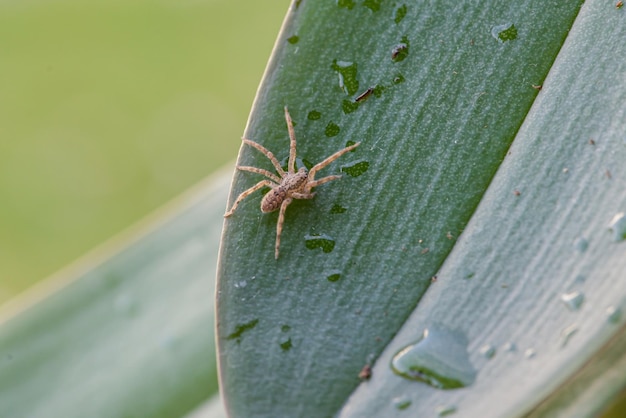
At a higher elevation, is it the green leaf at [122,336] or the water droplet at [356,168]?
the green leaf at [122,336]

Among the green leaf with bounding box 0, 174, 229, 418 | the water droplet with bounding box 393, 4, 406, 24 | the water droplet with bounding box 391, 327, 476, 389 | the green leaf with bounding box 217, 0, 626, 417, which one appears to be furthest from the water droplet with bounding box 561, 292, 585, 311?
the green leaf with bounding box 0, 174, 229, 418

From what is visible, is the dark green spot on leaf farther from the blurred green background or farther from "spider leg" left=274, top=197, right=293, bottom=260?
the blurred green background

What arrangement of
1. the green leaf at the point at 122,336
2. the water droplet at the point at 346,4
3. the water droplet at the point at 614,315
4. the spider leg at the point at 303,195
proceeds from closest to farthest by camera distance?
the water droplet at the point at 614,315
the water droplet at the point at 346,4
the spider leg at the point at 303,195
the green leaf at the point at 122,336

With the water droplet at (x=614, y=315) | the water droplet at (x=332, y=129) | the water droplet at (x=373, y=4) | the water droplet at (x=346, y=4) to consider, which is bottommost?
the water droplet at (x=614, y=315)

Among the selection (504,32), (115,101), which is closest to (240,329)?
(504,32)

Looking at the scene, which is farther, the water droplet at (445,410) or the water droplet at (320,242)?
the water droplet at (320,242)

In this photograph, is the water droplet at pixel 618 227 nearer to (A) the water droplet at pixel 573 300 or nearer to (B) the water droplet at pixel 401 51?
(A) the water droplet at pixel 573 300

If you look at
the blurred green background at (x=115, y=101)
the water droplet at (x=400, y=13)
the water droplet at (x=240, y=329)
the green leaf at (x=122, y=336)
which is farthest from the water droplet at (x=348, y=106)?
the blurred green background at (x=115, y=101)

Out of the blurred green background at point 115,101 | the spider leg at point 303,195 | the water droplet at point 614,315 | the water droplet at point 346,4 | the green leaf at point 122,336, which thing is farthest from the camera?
the blurred green background at point 115,101
